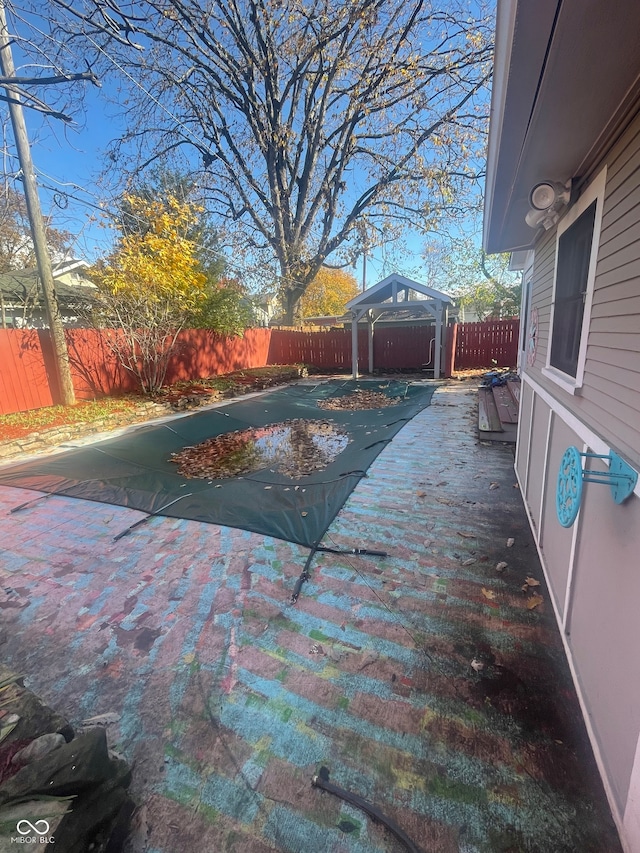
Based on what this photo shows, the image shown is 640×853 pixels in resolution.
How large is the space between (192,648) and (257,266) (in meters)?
16.3

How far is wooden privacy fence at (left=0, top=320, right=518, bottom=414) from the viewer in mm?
6945

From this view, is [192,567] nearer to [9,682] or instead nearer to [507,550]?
[9,682]

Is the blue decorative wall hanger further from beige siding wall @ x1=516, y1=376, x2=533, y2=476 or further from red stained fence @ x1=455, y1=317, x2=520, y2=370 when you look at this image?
red stained fence @ x1=455, y1=317, x2=520, y2=370

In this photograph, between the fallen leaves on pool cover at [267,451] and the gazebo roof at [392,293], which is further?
the gazebo roof at [392,293]

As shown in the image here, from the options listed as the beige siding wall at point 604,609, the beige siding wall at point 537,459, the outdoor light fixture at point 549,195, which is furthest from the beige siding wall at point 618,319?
the beige siding wall at point 537,459

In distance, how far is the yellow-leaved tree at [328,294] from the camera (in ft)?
106

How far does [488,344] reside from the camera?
13180mm

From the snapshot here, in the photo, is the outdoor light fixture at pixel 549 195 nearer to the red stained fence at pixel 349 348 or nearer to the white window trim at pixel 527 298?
the white window trim at pixel 527 298

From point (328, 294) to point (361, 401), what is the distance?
2844cm

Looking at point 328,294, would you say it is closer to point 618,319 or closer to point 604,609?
point 618,319

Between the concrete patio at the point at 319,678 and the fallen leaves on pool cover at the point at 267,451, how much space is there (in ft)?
4.99

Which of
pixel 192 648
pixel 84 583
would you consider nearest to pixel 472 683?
pixel 192 648

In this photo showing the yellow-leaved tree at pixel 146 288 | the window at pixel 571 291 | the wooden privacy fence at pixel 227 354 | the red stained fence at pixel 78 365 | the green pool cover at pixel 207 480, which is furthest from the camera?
the yellow-leaved tree at pixel 146 288

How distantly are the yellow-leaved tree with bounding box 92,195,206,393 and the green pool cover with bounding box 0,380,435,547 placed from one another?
270 cm
